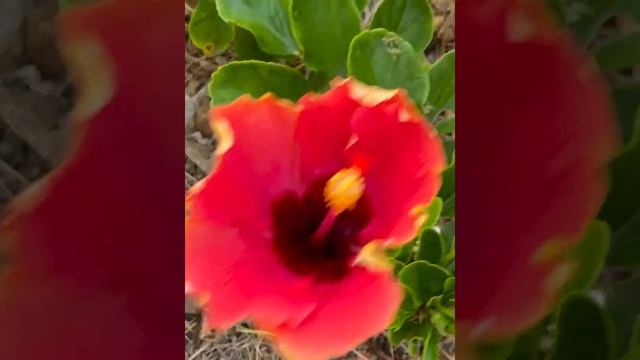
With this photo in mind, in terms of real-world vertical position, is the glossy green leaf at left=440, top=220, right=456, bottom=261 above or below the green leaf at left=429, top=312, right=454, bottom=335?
above

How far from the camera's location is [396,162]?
524 millimetres

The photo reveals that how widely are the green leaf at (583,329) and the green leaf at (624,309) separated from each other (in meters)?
0.02

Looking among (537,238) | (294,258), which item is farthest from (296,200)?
(537,238)

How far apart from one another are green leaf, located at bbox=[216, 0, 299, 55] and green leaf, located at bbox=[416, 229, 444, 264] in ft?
0.58

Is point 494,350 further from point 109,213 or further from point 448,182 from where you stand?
point 109,213

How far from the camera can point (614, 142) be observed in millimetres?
549

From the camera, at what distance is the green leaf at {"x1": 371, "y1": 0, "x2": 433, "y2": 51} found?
539 mm

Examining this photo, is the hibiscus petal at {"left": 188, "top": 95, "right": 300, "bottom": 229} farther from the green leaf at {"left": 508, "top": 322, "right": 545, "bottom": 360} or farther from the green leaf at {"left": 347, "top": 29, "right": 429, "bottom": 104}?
the green leaf at {"left": 508, "top": 322, "right": 545, "bottom": 360}

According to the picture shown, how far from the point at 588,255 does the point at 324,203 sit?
0.21 meters

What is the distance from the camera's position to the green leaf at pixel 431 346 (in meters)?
0.54

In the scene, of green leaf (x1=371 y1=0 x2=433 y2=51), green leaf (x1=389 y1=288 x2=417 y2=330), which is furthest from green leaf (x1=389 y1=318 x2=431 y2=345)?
green leaf (x1=371 y1=0 x2=433 y2=51)

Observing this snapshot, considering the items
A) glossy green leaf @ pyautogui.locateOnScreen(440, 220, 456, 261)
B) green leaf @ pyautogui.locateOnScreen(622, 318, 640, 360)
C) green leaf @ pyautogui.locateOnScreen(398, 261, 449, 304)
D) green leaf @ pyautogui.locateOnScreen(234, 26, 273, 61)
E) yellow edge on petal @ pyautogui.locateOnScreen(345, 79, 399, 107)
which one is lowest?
green leaf @ pyautogui.locateOnScreen(622, 318, 640, 360)

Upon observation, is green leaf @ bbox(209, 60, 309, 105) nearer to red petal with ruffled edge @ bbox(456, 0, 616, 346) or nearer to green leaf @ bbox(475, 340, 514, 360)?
red petal with ruffled edge @ bbox(456, 0, 616, 346)

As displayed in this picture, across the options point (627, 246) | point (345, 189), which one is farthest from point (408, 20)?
Result: point (627, 246)
